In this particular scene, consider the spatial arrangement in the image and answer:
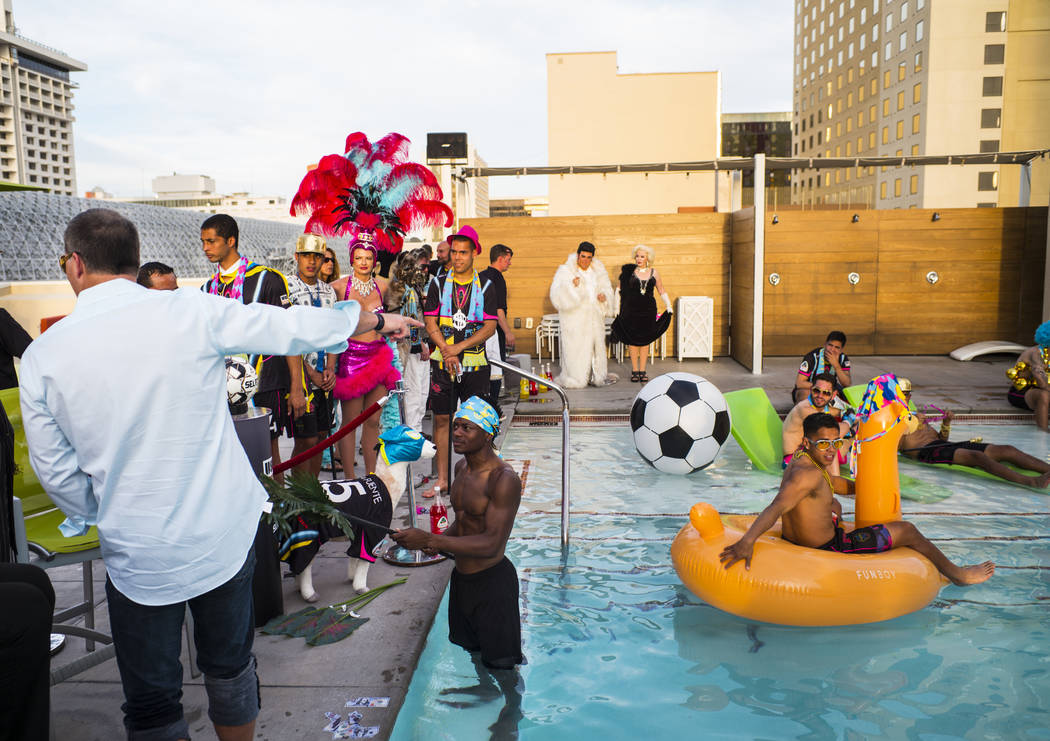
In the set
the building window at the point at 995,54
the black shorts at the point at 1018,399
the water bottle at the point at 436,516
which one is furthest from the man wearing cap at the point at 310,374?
the building window at the point at 995,54

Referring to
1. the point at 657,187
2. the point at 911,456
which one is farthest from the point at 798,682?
the point at 657,187

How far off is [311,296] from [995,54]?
70.6m

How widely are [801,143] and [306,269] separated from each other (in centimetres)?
10813

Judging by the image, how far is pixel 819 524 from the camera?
13.8 feet

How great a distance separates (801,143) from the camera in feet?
332

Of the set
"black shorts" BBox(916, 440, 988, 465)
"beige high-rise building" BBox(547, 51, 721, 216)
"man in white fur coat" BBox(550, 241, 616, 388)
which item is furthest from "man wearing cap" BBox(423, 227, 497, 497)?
"beige high-rise building" BBox(547, 51, 721, 216)

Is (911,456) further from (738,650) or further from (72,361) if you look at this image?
(72,361)

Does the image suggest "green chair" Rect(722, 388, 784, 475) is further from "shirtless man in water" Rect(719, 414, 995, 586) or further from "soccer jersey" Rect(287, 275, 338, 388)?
"soccer jersey" Rect(287, 275, 338, 388)

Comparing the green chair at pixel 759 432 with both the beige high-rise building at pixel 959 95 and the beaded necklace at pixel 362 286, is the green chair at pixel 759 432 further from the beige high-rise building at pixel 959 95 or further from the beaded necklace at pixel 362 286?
the beige high-rise building at pixel 959 95

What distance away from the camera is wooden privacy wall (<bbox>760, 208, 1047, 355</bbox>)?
13.5 metres

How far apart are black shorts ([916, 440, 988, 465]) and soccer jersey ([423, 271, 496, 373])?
4468mm

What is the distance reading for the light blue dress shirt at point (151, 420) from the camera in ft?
6.81

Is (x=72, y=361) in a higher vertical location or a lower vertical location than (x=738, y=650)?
higher

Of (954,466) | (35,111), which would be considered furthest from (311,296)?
(35,111)
